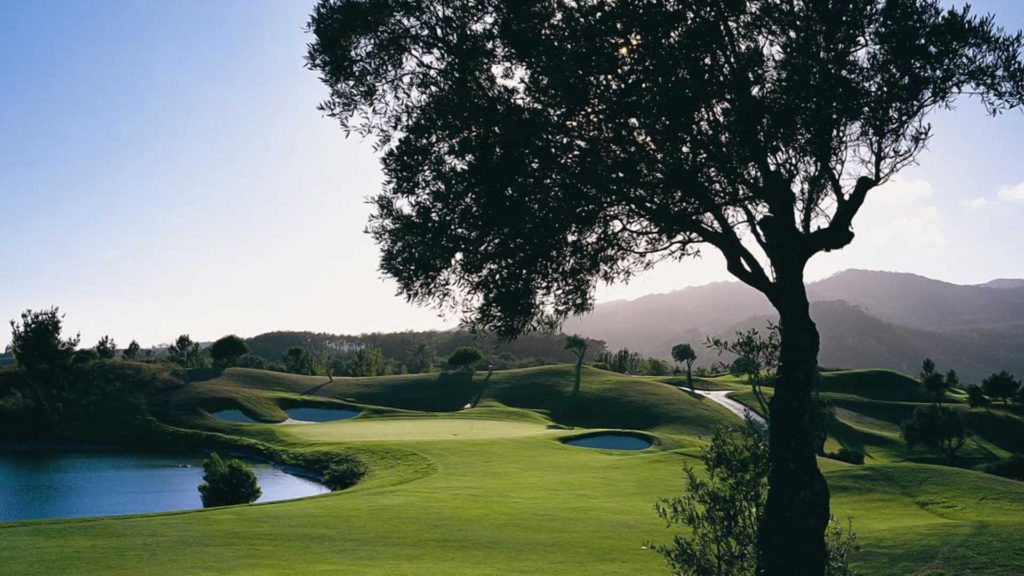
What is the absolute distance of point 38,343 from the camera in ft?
237

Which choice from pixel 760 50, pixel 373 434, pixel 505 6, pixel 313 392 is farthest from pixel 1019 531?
pixel 313 392

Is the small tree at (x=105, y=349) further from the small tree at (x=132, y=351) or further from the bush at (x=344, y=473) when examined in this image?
the bush at (x=344, y=473)

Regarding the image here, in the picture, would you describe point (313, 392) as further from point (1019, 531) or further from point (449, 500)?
point (1019, 531)

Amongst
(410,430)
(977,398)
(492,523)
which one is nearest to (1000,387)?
(977,398)

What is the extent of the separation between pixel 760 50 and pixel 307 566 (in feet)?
54.8

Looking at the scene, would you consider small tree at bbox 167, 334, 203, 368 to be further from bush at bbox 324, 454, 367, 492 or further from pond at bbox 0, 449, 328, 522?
bush at bbox 324, 454, 367, 492

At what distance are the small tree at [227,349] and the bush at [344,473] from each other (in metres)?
50.0

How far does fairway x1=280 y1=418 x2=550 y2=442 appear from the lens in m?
55.5

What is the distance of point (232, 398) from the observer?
70.9 m

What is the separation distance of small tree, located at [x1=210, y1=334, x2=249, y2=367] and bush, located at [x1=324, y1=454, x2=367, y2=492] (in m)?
50.0

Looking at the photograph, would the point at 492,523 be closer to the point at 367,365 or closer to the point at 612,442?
the point at 612,442

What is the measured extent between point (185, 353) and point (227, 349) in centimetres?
2947

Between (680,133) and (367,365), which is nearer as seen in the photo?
(680,133)

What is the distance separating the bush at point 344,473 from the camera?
41.5 m
